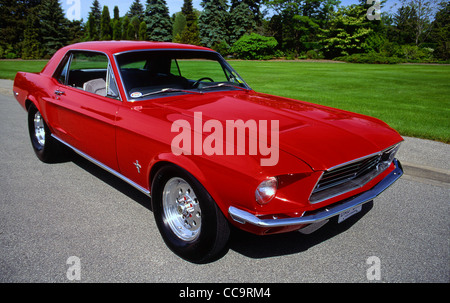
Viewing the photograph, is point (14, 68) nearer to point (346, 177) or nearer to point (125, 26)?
point (346, 177)

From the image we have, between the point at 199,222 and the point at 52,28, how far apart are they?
42734 mm

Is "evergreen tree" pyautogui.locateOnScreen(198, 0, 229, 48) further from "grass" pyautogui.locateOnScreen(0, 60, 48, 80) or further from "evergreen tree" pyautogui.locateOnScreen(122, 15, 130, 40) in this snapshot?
"grass" pyautogui.locateOnScreen(0, 60, 48, 80)

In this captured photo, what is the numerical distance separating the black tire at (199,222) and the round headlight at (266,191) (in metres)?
0.36

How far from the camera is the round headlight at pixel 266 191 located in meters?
2.20

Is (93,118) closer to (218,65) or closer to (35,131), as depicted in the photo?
(218,65)

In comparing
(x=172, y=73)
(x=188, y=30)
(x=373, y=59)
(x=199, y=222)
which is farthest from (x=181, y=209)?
(x=188, y=30)

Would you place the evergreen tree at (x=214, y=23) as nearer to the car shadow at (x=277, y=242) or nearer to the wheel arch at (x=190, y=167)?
the car shadow at (x=277, y=242)

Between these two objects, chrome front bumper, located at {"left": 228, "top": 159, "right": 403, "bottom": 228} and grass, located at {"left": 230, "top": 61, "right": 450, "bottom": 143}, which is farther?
grass, located at {"left": 230, "top": 61, "right": 450, "bottom": 143}

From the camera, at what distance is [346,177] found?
2625 mm

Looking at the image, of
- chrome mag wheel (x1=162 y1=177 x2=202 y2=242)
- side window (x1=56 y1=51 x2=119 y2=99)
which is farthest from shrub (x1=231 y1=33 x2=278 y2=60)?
chrome mag wheel (x1=162 y1=177 x2=202 y2=242)

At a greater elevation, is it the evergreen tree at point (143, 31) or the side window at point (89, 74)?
the evergreen tree at point (143, 31)

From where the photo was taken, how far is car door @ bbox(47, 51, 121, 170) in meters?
3.42

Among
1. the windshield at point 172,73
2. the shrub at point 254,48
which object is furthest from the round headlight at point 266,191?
the shrub at point 254,48

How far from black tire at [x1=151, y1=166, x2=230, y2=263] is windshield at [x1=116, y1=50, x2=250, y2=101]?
1001 millimetres
